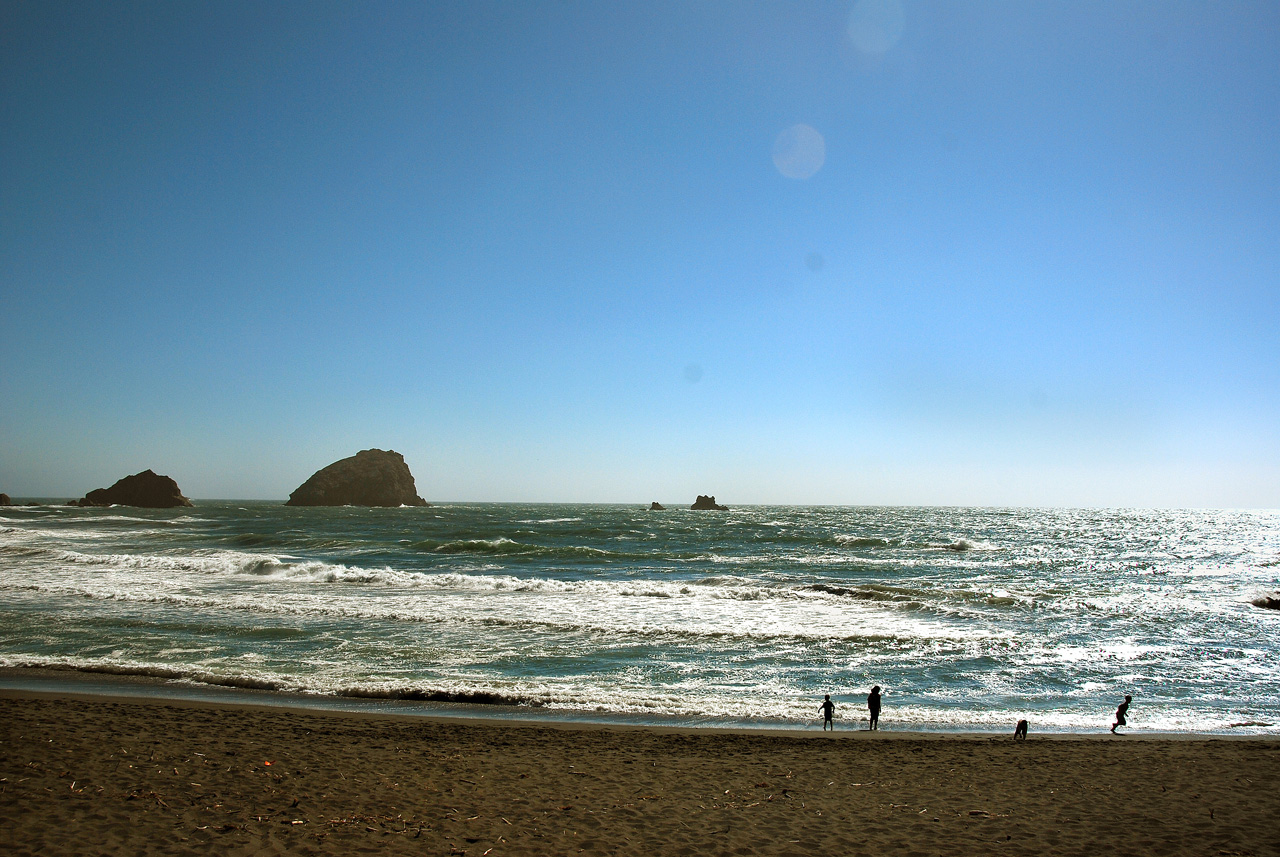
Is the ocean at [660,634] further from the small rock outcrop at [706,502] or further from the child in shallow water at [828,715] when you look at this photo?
the small rock outcrop at [706,502]

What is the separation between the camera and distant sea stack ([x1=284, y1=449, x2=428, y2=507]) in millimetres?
153750

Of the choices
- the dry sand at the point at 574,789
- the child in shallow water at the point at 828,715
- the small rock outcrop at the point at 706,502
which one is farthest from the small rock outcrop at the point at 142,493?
the child in shallow water at the point at 828,715

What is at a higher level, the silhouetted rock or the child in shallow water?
the child in shallow water

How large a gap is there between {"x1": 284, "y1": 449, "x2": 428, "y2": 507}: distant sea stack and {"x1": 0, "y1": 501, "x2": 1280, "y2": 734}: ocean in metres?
114

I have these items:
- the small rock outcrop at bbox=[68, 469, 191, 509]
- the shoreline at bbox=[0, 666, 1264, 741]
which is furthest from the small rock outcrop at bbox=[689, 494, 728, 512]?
the shoreline at bbox=[0, 666, 1264, 741]

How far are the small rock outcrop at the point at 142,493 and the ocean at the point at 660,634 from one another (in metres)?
89.4

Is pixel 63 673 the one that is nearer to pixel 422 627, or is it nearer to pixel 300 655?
pixel 300 655

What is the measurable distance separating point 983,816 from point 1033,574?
137 feet

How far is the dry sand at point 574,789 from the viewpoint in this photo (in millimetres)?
7398

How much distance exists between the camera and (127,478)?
121188 millimetres

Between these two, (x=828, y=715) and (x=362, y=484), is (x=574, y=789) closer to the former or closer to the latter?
(x=828, y=715)

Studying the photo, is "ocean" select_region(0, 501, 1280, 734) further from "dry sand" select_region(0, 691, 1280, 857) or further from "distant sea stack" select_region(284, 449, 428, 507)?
"distant sea stack" select_region(284, 449, 428, 507)

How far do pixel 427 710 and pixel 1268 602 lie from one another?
132 feet

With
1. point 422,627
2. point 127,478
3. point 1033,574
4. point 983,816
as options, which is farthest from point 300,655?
point 127,478
